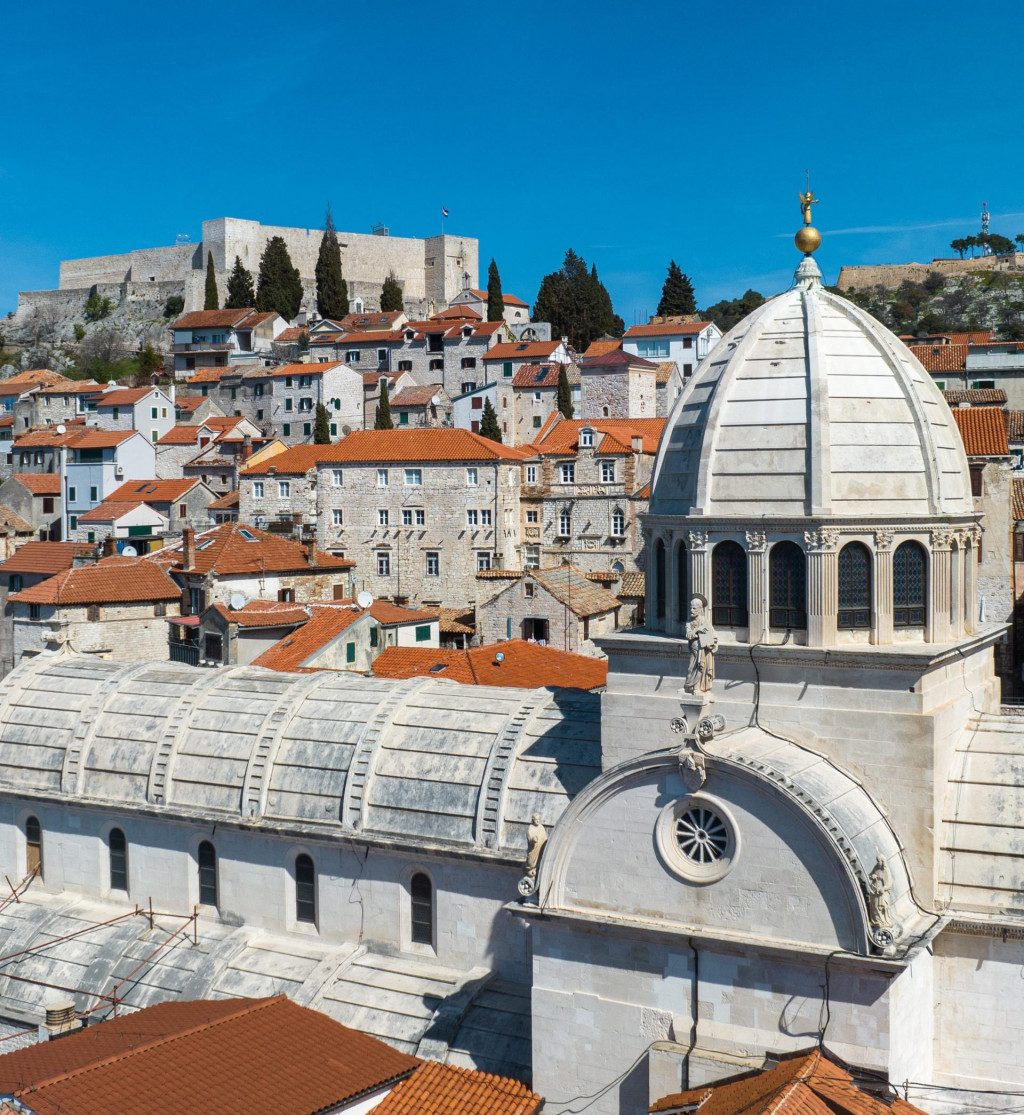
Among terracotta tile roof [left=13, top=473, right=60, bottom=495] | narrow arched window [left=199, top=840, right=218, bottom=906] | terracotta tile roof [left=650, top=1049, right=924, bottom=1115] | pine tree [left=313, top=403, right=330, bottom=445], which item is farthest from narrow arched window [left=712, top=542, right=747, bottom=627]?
terracotta tile roof [left=13, top=473, right=60, bottom=495]

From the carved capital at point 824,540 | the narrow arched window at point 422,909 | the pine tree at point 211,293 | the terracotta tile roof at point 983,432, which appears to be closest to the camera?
the carved capital at point 824,540

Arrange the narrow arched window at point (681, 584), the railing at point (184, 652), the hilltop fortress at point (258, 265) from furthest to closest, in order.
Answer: the hilltop fortress at point (258, 265) < the railing at point (184, 652) < the narrow arched window at point (681, 584)

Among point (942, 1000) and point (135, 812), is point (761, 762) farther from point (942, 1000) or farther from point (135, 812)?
point (135, 812)

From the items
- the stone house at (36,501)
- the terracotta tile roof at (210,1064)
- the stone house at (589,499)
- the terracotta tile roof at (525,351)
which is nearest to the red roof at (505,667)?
the terracotta tile roof at (210,1064)

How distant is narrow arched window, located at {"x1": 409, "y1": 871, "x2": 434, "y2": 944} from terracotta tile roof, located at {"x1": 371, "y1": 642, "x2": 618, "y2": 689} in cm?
1546

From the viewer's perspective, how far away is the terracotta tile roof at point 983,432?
166 feet

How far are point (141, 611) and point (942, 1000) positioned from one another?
160 feet

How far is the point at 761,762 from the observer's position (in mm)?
19906

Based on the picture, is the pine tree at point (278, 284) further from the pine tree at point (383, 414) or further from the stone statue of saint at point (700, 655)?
the stone statue of saint at point (700, 655)

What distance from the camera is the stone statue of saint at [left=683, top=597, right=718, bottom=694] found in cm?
2119

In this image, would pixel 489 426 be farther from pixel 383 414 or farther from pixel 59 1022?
pixel 59 1022

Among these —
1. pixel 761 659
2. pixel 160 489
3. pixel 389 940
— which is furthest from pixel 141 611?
pixel 761 659

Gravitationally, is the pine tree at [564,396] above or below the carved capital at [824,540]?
above

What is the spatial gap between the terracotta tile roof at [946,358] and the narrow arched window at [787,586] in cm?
6611
